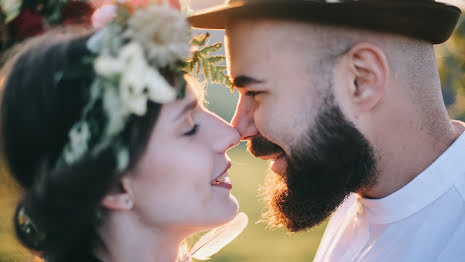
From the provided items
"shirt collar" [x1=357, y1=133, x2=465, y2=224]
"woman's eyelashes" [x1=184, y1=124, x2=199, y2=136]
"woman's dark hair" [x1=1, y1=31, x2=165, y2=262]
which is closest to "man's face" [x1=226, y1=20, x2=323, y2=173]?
"woman's eyelashes" [x1=184, y1=124, x2=199, y2=136]

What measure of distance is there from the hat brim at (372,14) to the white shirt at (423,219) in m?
0.63

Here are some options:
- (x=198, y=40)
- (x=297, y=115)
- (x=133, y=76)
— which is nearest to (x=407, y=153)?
(x=297, y=115)

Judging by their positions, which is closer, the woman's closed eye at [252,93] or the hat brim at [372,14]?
the hat brim at [372,14]

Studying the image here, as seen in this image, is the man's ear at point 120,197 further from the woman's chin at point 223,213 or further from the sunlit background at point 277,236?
the sunlit background at point 277,236

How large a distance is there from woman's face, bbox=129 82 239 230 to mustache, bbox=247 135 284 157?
0.51m

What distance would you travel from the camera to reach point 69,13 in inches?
86.7

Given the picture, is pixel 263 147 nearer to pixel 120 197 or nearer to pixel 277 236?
pixel 120 197

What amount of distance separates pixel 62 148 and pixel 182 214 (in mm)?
641

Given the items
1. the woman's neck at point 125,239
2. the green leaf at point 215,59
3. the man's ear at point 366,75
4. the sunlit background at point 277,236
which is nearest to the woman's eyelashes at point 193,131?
the green leaf at point 215,59

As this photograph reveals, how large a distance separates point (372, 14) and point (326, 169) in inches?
36.4

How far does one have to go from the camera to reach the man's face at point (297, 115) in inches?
103

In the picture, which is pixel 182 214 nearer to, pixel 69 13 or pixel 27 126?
pixel 27 126

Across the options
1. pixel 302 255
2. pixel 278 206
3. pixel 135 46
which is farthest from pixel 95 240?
pixel 302 255

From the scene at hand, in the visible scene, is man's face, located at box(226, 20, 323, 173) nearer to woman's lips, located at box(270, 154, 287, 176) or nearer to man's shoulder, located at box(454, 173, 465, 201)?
woman's lips, located at box(270, 154, 287, 176)
